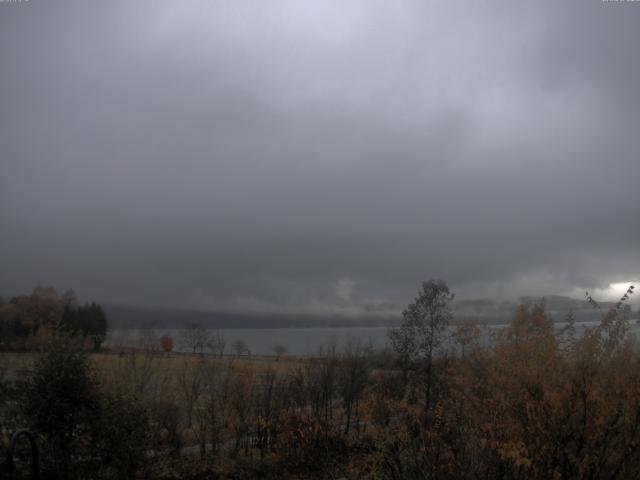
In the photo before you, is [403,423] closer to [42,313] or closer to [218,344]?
[218,344]

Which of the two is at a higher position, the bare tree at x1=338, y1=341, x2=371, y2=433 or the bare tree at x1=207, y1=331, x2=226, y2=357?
the bare tree at x1=207, y1=331, x2=226, y2=357

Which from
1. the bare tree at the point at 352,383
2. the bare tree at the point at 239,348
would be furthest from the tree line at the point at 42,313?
the bare tree at the point at 352,383

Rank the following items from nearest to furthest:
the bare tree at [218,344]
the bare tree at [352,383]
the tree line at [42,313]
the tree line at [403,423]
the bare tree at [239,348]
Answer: the tree line at [403,423], the bare tree at [352,383], the bare tree at [239,348], the bare tree at [218,344], the tree line at [42,313]

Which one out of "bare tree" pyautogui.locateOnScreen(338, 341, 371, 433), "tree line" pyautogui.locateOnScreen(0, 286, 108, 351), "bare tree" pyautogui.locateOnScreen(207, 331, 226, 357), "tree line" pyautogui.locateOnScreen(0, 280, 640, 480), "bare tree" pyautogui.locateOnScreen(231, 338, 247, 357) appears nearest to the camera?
"tree line" pyautogui.locateOnScreen(0, 280, 640, 480)

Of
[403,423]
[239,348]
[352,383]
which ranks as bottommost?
[352,383]

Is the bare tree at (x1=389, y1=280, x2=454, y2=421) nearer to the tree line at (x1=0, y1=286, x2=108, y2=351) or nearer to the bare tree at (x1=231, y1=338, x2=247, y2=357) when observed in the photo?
the bare tree at (x1=231, y1=338, x2=247, y2=357)

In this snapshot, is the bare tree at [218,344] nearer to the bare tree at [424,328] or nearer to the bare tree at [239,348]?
the bare tree at [239,348]

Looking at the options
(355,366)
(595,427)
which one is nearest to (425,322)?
(355,366)

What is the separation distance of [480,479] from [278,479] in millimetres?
9756

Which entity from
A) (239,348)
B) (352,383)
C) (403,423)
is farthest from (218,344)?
(403,423)

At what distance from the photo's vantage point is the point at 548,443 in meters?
9.39

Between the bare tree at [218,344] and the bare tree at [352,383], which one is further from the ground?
the bare tree at [218,344]

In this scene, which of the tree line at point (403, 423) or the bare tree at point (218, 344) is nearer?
the tree line at point (403, 423)

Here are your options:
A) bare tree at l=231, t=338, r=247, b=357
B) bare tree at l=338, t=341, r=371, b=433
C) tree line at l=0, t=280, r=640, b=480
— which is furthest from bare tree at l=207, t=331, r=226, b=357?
tree line at l=0, t=280, r=640, b=480
